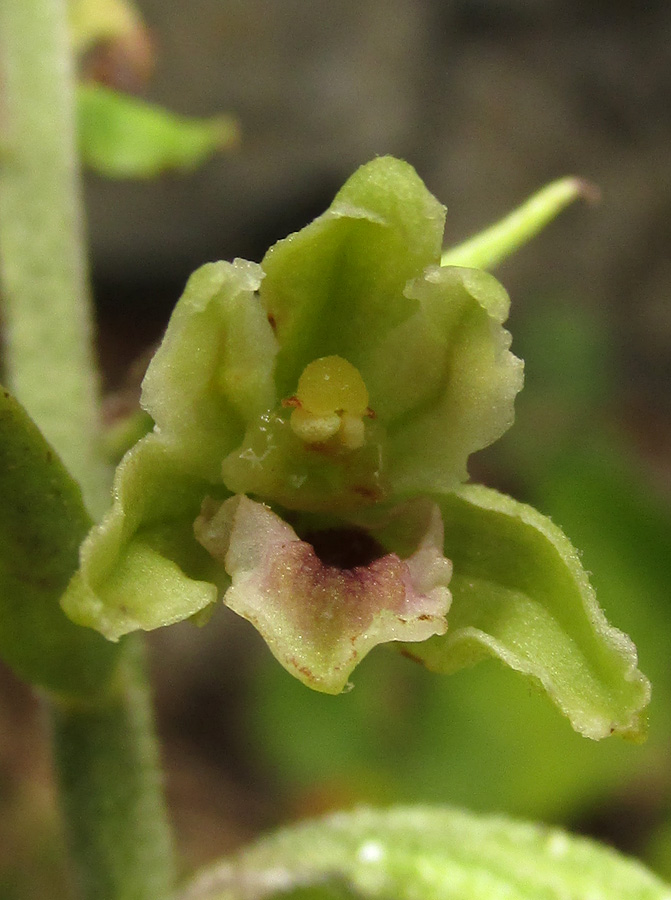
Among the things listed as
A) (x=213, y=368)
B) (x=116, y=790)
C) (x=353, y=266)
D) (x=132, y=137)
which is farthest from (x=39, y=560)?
(x=132, y=137)

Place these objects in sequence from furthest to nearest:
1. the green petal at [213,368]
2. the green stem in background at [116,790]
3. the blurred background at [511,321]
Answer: the blurred background at [511,321], the green stem in background at [116,790], the green petal at [213,368]

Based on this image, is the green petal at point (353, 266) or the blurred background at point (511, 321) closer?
the green petal at point (353, 266)

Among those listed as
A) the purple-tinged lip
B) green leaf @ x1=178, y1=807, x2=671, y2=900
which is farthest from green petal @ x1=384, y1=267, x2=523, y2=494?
green leaf @ x1=178, y1=807, x2=671, y2=900

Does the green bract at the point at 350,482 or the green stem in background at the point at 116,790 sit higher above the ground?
the green bract at the point at 350,482

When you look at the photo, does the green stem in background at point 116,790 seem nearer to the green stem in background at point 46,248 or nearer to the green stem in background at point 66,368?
the green stem in background at point 66,368

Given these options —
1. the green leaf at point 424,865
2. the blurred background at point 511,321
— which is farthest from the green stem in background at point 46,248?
the blurred background at point 511,321

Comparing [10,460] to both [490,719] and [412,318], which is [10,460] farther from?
[490,719]

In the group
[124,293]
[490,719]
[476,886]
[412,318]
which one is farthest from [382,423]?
[124,293]

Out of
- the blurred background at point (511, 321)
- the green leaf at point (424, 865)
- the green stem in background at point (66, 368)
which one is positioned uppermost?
the green stem in background at point (66, 368)

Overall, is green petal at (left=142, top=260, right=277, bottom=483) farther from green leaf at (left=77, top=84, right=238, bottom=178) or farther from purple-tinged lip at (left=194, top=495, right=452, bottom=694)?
green leaf at (left=77, top=84, right=238, bottom=178)
